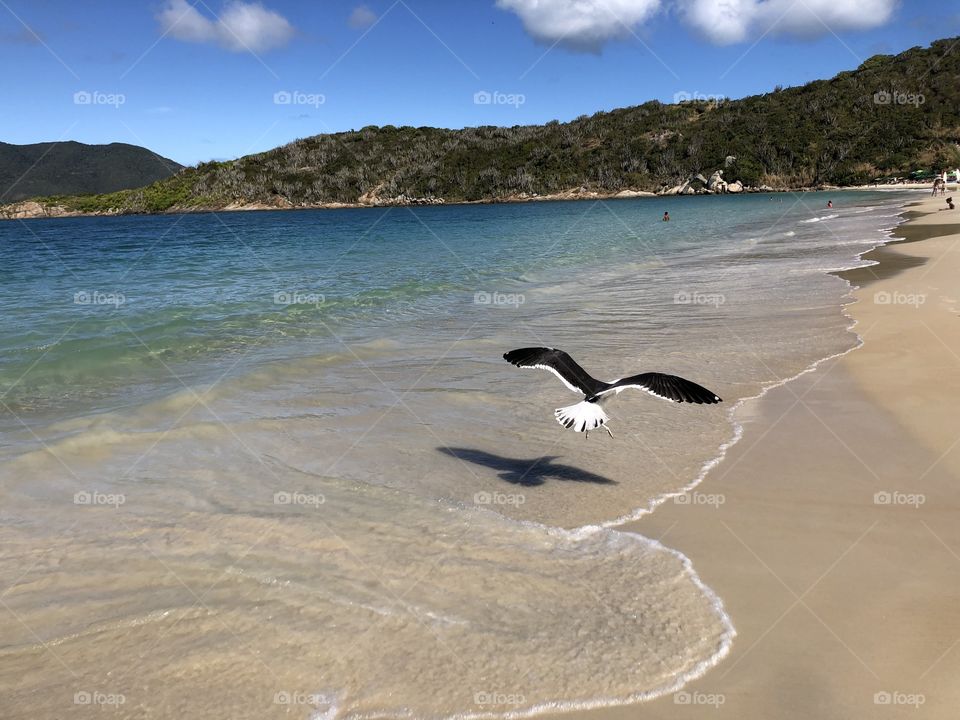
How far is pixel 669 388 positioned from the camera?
5.78m

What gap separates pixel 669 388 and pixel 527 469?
1.77 meters

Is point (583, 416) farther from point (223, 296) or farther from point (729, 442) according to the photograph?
point (223, 296)

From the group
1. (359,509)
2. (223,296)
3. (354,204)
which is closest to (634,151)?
(354,204)

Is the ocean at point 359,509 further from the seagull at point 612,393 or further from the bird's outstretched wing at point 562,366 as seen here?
the bird's outstretched wing at point 562,366

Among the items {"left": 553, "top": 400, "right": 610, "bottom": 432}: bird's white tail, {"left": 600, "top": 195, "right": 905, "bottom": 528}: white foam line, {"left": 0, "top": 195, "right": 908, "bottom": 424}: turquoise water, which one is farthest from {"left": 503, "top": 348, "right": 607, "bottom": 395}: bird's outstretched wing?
{"left": 0, "top": 195, "right": 908, "bottom": 424}: turquoise water

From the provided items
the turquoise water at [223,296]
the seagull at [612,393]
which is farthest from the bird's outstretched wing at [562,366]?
the turquoise water at [223,296]

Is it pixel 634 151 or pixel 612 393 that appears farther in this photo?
pixel 634 151

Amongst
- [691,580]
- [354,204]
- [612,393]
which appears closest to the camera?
[691,580]

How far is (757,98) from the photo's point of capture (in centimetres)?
13875

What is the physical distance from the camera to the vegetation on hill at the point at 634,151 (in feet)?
348

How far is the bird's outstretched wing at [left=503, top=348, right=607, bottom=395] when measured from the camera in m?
6.21

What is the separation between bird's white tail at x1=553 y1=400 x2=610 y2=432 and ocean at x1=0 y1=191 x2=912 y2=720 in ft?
2.49

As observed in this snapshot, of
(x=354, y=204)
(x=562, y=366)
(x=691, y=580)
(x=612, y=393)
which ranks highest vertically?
(x=354, y=204)

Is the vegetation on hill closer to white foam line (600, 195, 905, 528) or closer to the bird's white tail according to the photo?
white foam line (600, 195, 905, 528)
